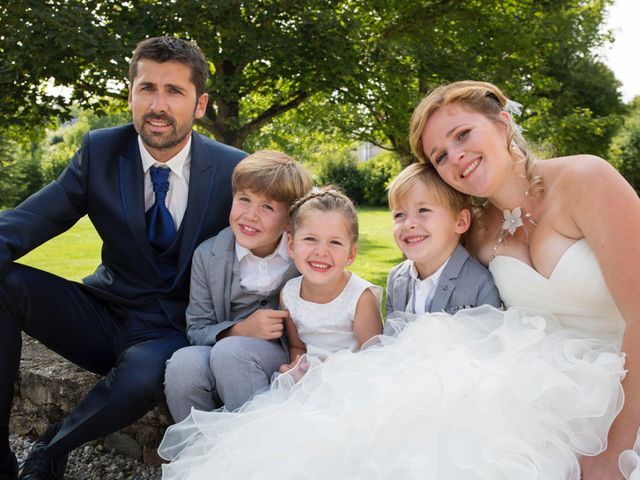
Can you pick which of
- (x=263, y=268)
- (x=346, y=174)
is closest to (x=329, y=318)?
(x=263, y=268)

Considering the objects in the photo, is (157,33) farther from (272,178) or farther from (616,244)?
(616,244)

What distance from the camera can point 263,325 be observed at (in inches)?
108

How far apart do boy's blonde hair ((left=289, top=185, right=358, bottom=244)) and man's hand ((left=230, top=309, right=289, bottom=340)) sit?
0.38 metres

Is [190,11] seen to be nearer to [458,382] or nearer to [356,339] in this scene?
[356,339]

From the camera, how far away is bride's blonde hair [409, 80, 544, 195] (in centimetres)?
260

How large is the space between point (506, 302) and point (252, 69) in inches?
195

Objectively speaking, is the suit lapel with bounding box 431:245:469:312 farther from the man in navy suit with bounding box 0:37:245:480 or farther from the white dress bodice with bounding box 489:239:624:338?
the man in navy suit with bounding box 0:37:245:480

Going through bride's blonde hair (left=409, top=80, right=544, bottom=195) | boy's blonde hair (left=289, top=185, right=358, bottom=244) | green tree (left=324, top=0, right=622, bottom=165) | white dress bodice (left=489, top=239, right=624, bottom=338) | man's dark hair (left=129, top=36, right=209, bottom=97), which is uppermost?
green tree (left=324, top=0, right=622, bottom=165)

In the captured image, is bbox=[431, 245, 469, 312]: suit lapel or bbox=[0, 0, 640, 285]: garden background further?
bbox=[0, 0, 640, 285]: garden background

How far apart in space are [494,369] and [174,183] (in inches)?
74.6

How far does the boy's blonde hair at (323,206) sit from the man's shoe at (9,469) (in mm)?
1654

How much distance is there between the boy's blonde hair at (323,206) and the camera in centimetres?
280

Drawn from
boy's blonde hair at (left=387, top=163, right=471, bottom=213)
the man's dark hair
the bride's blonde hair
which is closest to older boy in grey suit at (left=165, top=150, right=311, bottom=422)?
boy's blonde hair at (left=387, top=163, right=471, bottom=213)

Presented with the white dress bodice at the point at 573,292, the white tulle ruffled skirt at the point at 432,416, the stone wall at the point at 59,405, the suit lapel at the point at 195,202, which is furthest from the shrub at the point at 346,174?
the white tulle ruffled skirt at the point at 432,416
